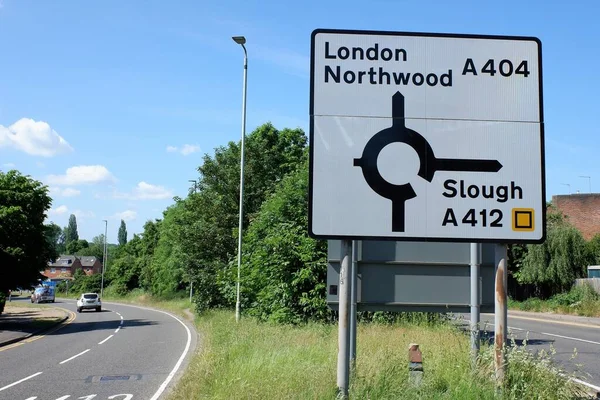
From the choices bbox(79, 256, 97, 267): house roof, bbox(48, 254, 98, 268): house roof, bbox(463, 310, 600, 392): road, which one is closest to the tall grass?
bbox(463, 310, 600, 392): road

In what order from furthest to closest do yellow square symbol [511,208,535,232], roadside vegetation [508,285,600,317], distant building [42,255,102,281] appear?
distant building [42,255,102,281] < roadside vegetation [508,285,600,317] < yellow square symbol [511,208,535,232]

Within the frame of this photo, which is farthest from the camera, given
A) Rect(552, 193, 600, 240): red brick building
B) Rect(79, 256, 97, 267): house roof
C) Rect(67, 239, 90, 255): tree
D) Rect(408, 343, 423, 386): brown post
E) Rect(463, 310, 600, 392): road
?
Rect(67, 239, 90, 255): tree

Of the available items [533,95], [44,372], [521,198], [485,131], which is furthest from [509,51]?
[44,372]

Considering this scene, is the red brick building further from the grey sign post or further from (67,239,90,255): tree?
(67,239,90,255): tree

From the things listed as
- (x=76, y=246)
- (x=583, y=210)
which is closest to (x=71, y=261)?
(x=76, y=246)

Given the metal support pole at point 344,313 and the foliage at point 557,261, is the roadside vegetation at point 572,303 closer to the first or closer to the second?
the foliage at point 557,261

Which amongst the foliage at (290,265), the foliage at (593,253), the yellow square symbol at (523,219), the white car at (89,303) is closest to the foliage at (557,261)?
the foliage at (593,253)

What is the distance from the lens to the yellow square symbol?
402 centimetres

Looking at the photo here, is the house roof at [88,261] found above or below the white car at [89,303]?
above

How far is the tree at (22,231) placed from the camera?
27.6m

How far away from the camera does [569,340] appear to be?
56.5 ft

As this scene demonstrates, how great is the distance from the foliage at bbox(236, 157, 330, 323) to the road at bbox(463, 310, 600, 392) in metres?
4.96

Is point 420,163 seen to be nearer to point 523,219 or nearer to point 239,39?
point 523,219

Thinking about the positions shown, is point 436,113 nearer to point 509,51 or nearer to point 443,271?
point 509,51
